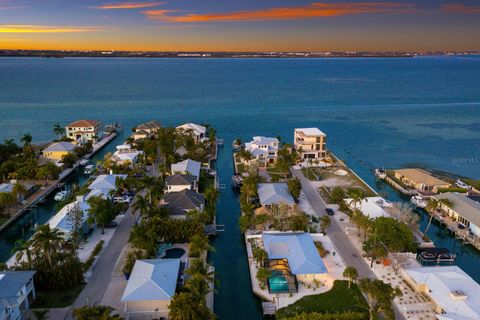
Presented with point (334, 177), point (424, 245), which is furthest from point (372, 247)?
point (334, 177)

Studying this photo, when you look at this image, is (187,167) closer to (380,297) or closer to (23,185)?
(23,185)

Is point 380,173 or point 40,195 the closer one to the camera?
point 40,195

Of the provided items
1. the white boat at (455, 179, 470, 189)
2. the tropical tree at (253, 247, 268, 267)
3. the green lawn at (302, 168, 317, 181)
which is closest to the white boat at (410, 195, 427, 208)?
the white boat at (455, 179, 470, 189)

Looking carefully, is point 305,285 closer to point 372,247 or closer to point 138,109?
point 372,247

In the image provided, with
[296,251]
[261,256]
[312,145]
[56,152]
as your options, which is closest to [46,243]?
[261,256]

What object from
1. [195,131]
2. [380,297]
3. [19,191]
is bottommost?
[19,191]
